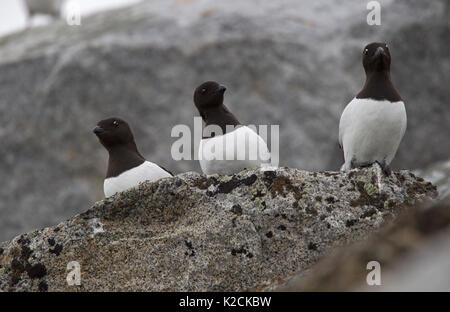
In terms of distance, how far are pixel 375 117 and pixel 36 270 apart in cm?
362

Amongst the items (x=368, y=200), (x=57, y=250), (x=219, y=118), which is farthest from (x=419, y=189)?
(x=57, y=250)

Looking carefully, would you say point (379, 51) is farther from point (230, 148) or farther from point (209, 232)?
point (209, 232)

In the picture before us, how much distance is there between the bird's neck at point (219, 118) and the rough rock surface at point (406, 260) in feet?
12.6

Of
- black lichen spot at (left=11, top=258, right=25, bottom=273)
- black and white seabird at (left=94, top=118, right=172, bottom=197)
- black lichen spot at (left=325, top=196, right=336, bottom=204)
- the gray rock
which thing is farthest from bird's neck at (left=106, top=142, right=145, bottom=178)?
the gray rock

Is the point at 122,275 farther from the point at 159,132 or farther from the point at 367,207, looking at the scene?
the point at 159,132

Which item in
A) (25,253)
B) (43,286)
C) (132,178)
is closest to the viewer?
(43,286)

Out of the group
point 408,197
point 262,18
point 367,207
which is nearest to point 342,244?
point 367,207

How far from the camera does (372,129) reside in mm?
6852

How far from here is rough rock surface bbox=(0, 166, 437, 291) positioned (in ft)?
18.0

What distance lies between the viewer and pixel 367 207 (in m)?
5.91

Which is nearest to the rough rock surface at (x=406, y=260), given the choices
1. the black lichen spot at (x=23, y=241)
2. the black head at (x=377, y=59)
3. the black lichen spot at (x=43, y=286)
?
the black lichen spot at (x=43, y=286)

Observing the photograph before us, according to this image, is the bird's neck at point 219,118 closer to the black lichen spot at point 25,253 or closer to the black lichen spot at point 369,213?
the black lichen spot at point 369,213

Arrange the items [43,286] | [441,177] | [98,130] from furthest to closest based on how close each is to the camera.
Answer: [441,177] → [98,130] → [43,286]
